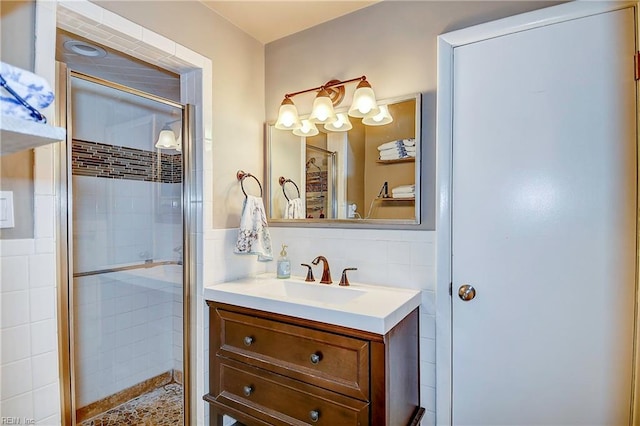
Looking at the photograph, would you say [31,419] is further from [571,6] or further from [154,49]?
[571,6]

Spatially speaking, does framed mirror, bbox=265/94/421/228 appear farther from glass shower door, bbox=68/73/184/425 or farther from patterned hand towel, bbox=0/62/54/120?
patterned hand towel, bbox=0/62/54/120

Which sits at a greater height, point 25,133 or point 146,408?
point 25,133

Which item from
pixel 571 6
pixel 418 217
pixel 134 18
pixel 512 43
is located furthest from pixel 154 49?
pixel 571 6

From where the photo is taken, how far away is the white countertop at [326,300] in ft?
4.23

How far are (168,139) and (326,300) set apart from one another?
123 cm

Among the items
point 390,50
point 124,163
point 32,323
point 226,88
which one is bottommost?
point 32,323

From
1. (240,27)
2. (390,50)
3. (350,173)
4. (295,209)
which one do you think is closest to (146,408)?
(295,209)

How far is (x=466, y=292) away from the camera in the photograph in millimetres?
1545

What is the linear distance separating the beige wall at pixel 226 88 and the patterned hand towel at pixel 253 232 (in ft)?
0.40

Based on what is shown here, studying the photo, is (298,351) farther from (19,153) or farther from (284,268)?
(19,153)

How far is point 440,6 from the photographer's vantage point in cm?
160

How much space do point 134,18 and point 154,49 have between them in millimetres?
135

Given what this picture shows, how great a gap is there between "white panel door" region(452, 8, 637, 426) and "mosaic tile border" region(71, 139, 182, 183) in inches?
58.1

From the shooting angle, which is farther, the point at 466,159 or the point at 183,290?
the point at 183,290
